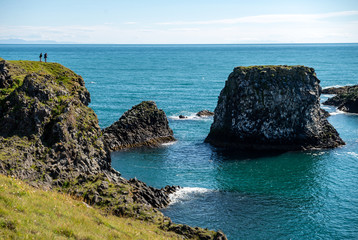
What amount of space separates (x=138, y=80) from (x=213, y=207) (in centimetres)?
13108

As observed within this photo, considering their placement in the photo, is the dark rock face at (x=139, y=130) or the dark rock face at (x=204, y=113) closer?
the dark rock face at (x=139, y=130)

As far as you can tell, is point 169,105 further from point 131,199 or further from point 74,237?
point 74,237

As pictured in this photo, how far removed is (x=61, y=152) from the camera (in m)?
40.6

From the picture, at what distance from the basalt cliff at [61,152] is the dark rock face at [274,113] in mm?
30437

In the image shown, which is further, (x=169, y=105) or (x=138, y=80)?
(x=138, y=80)

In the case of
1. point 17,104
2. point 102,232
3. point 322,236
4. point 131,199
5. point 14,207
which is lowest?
point 322,236

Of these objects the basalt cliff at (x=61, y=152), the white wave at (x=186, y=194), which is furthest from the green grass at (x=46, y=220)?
the white wave at (x=186, y=194)

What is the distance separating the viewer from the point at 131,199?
128 ft

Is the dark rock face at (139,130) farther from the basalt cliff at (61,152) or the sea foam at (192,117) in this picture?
the basalt cliff at (61,152)

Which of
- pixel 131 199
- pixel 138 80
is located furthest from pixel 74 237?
pixel 138 80

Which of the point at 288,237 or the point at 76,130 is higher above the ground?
the point at 76,130

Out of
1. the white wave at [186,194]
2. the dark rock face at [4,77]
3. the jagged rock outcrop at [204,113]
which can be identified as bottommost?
the white wave at [186,194]

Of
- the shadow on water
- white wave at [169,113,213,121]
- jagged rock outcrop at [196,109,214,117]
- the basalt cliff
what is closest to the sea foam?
white wave at [169,113,213,121]

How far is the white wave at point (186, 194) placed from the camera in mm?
48344
